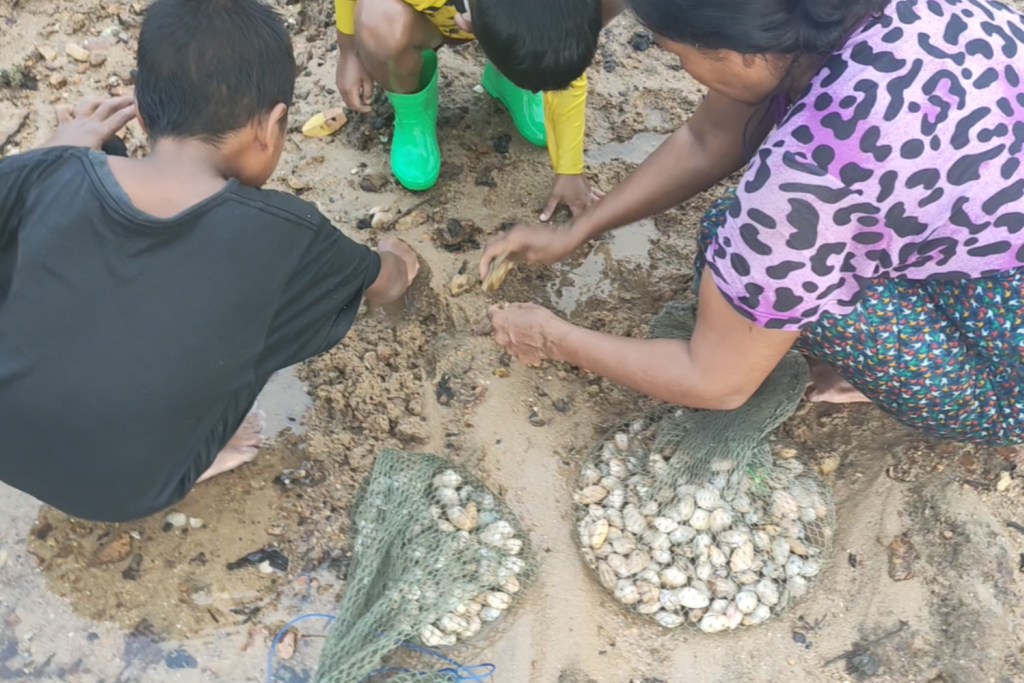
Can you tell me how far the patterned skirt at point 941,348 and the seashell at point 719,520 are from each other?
0.41 m

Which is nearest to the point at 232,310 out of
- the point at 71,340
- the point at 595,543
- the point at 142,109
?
the point at 71,340

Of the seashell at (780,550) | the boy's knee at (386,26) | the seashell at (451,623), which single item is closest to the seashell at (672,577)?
the seashell at (780,550)

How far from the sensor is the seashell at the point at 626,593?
5.58 ft

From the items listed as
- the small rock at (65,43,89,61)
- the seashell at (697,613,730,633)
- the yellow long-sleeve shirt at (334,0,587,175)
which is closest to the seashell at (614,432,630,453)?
the seashell at (697,613,730,633)

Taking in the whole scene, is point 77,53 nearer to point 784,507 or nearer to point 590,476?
point 590,476

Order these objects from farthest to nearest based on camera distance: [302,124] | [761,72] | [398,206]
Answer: [302,124] < [398,206] < [761,72]

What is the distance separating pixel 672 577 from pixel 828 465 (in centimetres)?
52

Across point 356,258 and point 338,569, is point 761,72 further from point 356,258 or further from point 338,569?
point 338,569

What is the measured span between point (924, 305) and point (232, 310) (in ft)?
4.38

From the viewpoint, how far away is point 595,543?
1.77 m

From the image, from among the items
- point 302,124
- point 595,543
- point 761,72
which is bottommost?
point 595,543

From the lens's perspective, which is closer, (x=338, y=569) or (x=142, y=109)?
(x=142, y=109)

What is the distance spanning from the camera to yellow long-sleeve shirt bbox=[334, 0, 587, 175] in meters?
2.15

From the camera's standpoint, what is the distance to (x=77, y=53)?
2734 millimetres
